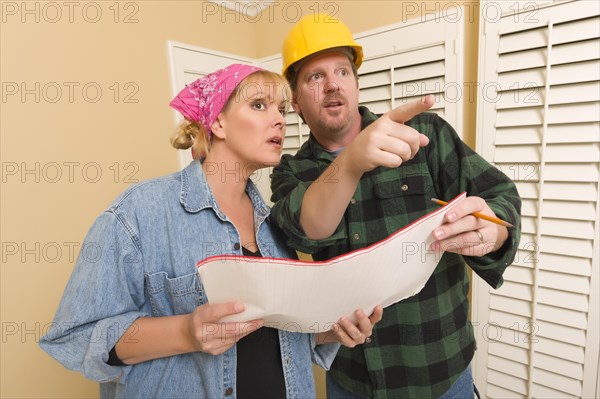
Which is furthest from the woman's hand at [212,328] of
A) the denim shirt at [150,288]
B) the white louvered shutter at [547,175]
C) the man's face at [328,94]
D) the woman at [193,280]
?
the white louvered shutter at [547,175]

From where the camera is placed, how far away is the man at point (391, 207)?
814 mm

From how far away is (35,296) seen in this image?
1.12 metres

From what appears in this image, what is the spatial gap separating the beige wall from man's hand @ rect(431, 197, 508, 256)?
0.88 m

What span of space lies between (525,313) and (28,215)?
1.74 metres

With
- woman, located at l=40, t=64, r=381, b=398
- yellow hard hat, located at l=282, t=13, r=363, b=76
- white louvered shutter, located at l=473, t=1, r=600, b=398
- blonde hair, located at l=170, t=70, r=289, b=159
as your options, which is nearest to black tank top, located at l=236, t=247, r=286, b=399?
woman, located at l=40, t=64, r=381, b=398

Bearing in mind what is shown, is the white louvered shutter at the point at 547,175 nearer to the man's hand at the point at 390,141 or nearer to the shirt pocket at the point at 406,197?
the shirt pocket at the point at 406,197

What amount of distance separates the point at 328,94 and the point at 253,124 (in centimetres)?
28

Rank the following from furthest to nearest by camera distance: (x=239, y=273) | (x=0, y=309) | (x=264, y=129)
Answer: (x=0, y=309) → (x=264, y=129) → (x=239, y=273)

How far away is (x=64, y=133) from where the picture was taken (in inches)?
46.1

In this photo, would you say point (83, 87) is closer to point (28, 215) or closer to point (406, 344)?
point (28, 215)

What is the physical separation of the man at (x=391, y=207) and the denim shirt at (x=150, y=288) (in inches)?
7.8

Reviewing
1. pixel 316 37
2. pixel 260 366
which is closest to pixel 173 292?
pixel 260 366

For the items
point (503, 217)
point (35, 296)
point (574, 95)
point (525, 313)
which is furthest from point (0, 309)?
point (574, 95)

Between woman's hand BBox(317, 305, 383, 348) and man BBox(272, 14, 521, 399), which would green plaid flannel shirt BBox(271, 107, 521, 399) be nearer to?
man BBox(272, 14, 521, 399)
